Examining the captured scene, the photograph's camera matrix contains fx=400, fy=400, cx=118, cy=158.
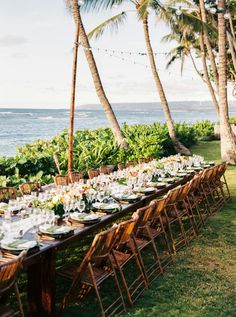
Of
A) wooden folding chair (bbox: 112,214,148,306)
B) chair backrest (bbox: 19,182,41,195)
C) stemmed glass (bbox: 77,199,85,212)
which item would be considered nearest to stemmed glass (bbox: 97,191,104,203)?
stemmed glass (bbox: 77,199,85,212)

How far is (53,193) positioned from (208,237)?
2.61 m

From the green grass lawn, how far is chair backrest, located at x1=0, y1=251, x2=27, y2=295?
4.54ft

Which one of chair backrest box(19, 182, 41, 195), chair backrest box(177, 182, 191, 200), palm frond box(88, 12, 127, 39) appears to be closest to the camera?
chair backrest box(177, 182, 191, 200)

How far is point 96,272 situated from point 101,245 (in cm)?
43

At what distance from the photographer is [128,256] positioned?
14.4 ft

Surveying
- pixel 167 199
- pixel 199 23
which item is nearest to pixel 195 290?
pixel 167 199

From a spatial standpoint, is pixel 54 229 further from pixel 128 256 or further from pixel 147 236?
pixel 147 236

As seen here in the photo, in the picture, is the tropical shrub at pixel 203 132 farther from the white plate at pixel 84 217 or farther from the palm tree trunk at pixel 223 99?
the white plate at pixel 84 217

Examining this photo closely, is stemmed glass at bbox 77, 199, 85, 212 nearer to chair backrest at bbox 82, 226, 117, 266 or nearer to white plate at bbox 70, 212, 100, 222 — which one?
white plate at bbox 70, 212, 100, 222

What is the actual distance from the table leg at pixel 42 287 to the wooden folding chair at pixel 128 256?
2.39 feet

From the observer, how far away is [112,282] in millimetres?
4730

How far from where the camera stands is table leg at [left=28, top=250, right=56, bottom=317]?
3.62 metres

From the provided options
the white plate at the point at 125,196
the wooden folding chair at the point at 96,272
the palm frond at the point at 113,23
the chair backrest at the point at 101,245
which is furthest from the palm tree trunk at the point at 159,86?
the chair backrest at the point at 101,245

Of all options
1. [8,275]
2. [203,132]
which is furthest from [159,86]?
[8,275]
